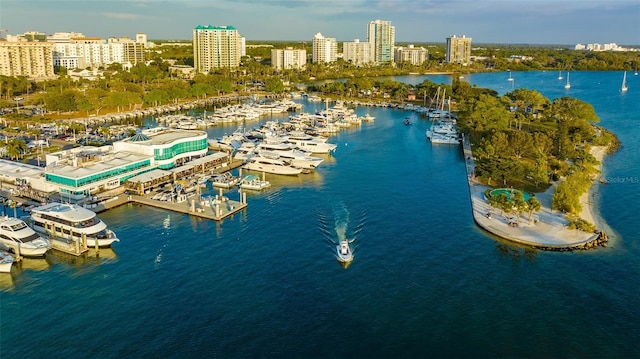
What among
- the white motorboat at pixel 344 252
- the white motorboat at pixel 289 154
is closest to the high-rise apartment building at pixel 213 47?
the white motorboat at pixel 289 154

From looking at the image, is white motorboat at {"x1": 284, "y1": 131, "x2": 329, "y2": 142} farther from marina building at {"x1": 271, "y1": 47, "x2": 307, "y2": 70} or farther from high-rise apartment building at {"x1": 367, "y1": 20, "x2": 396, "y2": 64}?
high-rise apartment building at {"x1": 367, "y1": 20, "x2": 396, "y2": 64}

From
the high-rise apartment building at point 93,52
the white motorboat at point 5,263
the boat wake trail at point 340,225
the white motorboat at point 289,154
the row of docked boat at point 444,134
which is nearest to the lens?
the white motorboat at point 5,263

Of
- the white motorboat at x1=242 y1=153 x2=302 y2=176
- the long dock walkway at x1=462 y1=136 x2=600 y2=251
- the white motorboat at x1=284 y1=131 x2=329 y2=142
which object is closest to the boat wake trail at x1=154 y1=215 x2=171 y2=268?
the white motorboat at x1=242 y1=153 x2=302 y2=176

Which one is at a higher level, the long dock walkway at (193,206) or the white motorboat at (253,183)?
the white motorboat at (253,183)

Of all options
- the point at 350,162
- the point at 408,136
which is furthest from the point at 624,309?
the point at 408,136

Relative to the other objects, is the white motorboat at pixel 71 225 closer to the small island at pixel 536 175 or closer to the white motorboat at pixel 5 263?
the white motorboat at pixel 5 263

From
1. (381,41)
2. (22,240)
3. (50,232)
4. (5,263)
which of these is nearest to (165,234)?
(50,232)
